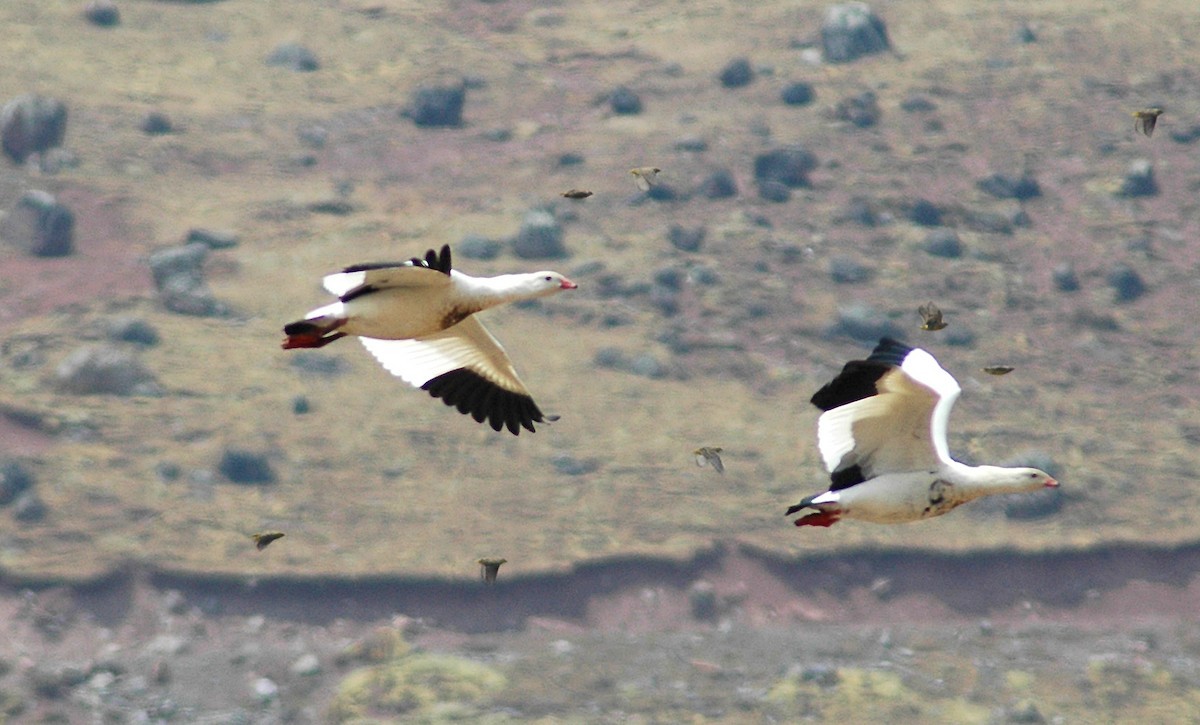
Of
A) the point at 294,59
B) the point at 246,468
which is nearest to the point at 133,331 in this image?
the point at 246,468

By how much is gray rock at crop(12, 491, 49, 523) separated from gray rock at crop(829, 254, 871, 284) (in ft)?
102

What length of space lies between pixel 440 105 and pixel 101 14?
16.7 m

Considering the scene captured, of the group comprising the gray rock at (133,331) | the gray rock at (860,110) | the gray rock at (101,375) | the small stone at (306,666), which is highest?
the gray rock at (860,110)

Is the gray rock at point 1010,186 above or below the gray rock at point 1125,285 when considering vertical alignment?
above

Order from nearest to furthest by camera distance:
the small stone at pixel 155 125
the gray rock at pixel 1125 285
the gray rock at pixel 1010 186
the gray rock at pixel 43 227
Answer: the gray rock at pixel 43 227, the gray rock at pixel 1125 285, the gray rock at pixel 1010 186, the small stone at pixel 155 125

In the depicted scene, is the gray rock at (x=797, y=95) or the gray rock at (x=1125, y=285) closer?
the gray rock at (x=1125, y=285)

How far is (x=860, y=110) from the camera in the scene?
88.8 metres

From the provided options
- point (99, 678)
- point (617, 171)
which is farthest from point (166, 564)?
point (617, 171)

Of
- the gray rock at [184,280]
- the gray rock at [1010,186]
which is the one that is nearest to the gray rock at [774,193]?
the gray rock at [1010,186]

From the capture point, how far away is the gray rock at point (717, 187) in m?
83.2

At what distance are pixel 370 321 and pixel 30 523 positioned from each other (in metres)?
45.0

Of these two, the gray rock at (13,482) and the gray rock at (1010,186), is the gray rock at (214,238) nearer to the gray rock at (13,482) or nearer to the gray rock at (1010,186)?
the gray rock at (13,482)

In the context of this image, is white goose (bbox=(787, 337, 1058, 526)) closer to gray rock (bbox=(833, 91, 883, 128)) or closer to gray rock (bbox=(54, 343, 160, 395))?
gray rock (bbox=(54, 343, 160, 395))

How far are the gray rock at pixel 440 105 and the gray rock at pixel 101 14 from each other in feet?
49.3
